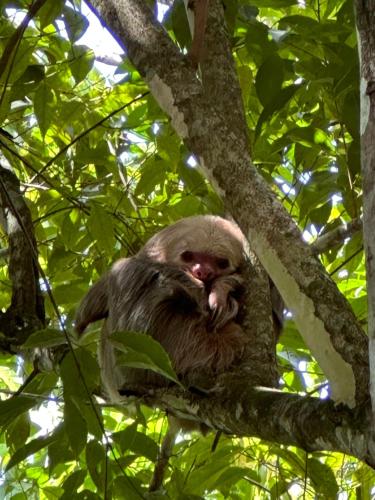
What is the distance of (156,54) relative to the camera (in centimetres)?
263

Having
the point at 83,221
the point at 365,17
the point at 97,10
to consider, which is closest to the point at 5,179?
the point at 83,221

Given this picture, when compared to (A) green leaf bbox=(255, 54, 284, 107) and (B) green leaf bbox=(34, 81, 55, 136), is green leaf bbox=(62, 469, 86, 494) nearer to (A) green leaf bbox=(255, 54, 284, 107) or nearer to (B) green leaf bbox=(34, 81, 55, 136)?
(A) green leaf bbox=(255, 54, 284, 107)

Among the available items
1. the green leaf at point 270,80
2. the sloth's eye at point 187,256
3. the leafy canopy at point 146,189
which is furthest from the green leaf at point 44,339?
the sloth's eye at point 187,256

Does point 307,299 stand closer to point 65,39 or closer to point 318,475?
point 318,475

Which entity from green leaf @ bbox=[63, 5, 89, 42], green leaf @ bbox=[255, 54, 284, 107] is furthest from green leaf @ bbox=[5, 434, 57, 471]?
green leaf @ bbox=[63, 5, 89, 42]

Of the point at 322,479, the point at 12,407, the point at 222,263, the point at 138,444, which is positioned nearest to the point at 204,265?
the point at 222,263

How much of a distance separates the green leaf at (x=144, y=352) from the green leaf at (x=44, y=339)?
0.71 ft

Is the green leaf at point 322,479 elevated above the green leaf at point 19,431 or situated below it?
below

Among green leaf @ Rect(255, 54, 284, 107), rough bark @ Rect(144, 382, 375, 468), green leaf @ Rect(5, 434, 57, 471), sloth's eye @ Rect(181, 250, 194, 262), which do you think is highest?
green leaf @ Rect(255, 54, 284, 107)

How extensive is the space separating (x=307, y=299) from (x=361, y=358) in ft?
0.67

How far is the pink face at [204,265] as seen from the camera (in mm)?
4250

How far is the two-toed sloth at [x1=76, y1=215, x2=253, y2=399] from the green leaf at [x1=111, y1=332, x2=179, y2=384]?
45.4 inches

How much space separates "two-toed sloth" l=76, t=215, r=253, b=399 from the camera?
3.61 meters

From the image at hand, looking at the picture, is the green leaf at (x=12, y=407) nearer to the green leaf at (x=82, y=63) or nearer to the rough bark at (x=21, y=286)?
the rough bark at (x=21, y=286)
